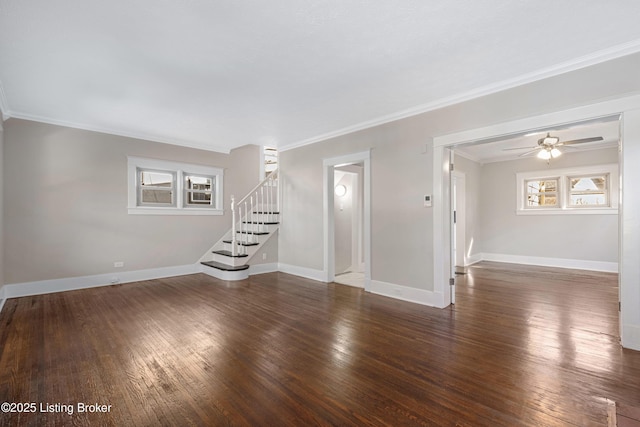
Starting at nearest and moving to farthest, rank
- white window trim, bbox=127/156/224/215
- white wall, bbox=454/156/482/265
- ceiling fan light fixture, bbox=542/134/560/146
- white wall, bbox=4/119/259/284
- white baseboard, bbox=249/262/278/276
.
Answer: white wall, bbox=4/119/259/284, ceiling fan light fixture, bbox=542/134/560/146, white window trim, bbox=127/156/224/215, white baseboard, bbox=249/262/278/276, white wall, bbox=454/156/482/265

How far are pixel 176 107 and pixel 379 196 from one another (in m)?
3.22

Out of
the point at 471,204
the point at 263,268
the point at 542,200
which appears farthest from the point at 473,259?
the point at 263,268

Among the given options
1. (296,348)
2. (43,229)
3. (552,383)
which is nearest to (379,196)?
(296,348)

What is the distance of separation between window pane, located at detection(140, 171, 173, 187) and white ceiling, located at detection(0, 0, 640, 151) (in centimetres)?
159

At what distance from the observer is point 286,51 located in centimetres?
263

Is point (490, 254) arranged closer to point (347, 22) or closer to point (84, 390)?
point (347, 22)

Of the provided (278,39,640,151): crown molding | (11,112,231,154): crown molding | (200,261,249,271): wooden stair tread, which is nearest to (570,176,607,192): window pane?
(278,39,640,151): crown molding

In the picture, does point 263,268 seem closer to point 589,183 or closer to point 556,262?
point 556,262

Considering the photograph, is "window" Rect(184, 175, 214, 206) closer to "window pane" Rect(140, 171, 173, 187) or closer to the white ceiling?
"window pane" Rect(140, 171, 173, 187)

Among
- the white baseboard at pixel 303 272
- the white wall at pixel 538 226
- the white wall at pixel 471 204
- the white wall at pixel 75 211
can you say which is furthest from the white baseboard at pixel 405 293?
the white wall at pixel 538 226

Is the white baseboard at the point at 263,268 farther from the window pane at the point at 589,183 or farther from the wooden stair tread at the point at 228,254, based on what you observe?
the window pane at the point at 589,183

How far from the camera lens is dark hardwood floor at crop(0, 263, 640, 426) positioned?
178cm

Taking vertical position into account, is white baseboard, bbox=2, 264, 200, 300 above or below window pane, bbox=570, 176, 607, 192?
below

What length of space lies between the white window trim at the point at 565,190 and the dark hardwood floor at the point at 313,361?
2976mm
